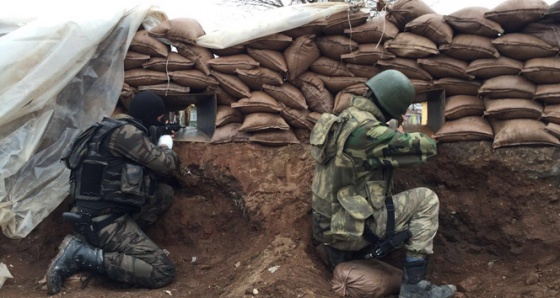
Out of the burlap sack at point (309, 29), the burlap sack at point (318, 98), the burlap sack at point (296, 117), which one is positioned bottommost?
the burlap sack at point (296, 117)

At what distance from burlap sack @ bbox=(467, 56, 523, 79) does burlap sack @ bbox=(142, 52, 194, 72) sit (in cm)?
234

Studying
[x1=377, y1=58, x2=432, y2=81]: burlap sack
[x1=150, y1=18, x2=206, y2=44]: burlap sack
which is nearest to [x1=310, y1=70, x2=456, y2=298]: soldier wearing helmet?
[x1=377, y1=58, x2=432, y2=81]: burlap sack

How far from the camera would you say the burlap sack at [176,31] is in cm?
452

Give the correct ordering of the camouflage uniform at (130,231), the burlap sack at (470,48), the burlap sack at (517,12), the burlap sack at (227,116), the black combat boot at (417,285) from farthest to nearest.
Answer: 1. the burlap sack at (227,116)
2. the burlap sack at (470,48)
3. the burlap sack at (517,12)
4. the camouflage uniform at (130,231)
5. the black combat boot at (417,285)

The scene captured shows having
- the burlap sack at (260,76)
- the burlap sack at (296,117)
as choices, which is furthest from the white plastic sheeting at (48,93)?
the burlap sack at (296,117)

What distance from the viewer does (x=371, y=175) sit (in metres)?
3.54

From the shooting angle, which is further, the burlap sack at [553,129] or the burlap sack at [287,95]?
the burlap sack at [287,95]

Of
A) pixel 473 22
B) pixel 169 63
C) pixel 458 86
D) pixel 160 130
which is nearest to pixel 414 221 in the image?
pixel 458 86

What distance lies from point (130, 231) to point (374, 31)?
8.26ft

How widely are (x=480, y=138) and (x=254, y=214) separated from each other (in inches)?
74.9

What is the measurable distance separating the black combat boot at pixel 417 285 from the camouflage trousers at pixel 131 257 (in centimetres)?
178

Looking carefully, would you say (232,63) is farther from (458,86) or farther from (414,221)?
(414,221)

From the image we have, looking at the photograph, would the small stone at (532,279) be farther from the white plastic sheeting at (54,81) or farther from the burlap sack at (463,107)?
the white plastic sheeting at (54,81)

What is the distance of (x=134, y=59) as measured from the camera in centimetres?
456
